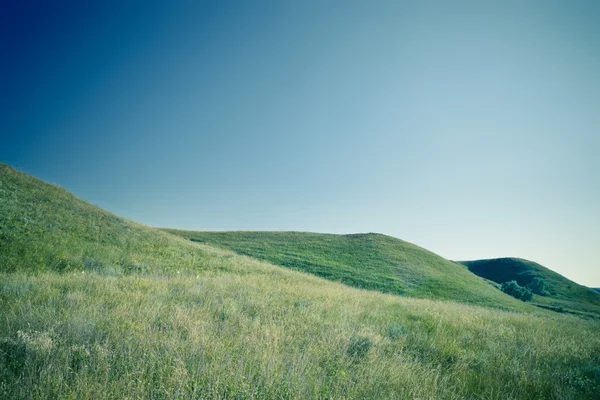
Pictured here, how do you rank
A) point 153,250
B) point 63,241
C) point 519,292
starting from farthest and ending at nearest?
point 519,292, point 153,250, point 63,241

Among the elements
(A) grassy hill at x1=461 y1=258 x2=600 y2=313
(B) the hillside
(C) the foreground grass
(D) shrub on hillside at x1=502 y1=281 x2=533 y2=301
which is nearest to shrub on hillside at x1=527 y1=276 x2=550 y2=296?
(A) grassy hill at x1=461 y1=258 x2=600 y2=313

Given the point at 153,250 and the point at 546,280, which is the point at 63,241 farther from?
the point at 546,280

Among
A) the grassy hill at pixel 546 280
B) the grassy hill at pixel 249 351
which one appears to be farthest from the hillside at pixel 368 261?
the grassy hill at pixel 249 351

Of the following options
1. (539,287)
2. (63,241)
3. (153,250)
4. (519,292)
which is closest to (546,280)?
(539,287)

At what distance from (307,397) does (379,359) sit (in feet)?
6.28

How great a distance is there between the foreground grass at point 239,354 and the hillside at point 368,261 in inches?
927

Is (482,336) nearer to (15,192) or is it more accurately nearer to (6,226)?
(6,226)

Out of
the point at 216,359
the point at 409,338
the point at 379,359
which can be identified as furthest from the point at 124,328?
the point at 409,338

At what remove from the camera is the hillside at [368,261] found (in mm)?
35797

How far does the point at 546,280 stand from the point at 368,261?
6417 centimetres

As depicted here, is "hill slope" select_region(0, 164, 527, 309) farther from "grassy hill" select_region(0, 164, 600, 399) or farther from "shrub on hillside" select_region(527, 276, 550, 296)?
"shrub on hillside" select_region(527, 276, 550, 296)

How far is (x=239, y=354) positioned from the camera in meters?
4.19

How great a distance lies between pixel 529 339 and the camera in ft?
25.3

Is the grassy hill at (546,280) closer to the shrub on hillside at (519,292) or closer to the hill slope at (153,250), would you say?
the shrub on hillside at (519,292)
